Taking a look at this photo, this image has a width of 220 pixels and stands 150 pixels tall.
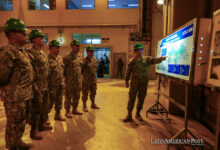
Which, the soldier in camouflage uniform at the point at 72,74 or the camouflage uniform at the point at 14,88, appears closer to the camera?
the camouflage uniform at the point at 14,88

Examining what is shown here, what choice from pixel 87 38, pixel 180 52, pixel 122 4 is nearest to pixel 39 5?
pixel 87 38

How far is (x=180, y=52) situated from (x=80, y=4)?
12.4m

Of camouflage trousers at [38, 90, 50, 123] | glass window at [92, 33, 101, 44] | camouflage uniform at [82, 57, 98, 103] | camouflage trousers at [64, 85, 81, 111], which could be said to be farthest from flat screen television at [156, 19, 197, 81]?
glass window at [92, 33, 101, 44]

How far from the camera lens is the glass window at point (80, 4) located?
12719mm

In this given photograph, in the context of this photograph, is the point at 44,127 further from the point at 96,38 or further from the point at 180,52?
the point at 96,38

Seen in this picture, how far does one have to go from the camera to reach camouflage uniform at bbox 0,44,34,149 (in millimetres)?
1896

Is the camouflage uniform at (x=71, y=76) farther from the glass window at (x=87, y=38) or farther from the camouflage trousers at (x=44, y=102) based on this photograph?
the glass window at (x=87, y=38)

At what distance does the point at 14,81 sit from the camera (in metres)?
1.98

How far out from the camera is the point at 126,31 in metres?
12.3

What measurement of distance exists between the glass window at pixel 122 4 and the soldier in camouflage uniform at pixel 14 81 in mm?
11690

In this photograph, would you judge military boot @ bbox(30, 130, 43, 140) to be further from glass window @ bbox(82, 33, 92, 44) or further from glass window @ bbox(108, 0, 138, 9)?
glass window @ bbox(108, 0, 138, 9)

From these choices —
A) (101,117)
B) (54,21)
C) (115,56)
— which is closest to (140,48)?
(101,117)

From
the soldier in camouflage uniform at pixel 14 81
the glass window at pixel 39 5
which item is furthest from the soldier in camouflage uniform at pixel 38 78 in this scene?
the glass window at pixel 39 5

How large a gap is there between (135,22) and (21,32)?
1124cm
